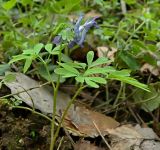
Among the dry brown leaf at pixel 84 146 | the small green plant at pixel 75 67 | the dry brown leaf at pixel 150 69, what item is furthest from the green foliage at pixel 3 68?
the dry brown leaf at pixel 150 69

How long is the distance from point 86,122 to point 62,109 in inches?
4.1

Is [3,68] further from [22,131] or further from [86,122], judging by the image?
[86,122]

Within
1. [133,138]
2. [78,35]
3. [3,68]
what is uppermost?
[78,35]

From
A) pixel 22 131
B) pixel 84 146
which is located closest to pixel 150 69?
Result: pixel 84 146

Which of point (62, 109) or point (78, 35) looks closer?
point (78, 35)

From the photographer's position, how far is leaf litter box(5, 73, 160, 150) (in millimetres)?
1378

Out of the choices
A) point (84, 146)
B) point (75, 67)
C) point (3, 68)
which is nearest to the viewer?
point (75, 67)

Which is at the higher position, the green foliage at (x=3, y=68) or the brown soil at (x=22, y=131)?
the green foliage at (x=3, y=68)

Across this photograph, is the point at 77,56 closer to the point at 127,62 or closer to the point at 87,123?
the point at 127,62

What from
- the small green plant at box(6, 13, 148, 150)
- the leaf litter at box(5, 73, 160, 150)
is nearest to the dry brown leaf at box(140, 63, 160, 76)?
the leaf litter at box(5, 73, 160, 150)

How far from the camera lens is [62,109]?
1.48 metres

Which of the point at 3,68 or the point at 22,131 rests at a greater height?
the point at 3,68

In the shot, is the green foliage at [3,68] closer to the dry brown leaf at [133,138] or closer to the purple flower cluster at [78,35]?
the purple flower cluster at [78,35]

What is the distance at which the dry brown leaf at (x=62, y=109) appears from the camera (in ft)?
4.56
